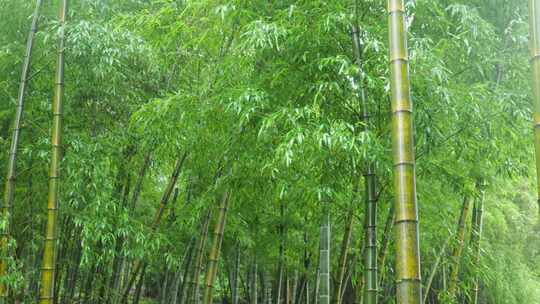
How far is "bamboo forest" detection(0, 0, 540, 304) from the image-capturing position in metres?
3.04

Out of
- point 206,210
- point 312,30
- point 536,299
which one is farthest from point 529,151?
point 536,299

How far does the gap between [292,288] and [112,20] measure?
7495mm

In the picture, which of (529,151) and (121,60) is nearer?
(529,151)

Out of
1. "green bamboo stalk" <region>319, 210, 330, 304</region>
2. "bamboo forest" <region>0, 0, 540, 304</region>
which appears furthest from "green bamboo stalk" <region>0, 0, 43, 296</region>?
"green bamboo stalk" <region>319, 210, 330, 304</region>

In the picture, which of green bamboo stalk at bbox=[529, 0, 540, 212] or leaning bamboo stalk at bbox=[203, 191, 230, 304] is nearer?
green bamboo stalk at bbox=[529, 0, 540, 212]

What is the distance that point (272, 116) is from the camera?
3.04 m

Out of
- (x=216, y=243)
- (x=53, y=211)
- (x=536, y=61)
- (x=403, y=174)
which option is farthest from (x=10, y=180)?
(x=536, y=61)

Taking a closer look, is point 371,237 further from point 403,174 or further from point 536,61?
point 536,61

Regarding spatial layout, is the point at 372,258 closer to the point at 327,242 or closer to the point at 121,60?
the point at 327,242

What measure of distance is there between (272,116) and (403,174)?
1.00 m

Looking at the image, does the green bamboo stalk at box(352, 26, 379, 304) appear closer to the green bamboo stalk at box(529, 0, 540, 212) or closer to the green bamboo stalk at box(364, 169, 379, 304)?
the green bamboo stalk at box(364, 169, 379, 304)

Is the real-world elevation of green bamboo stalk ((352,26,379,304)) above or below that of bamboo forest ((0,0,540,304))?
below

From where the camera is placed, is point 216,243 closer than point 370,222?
No

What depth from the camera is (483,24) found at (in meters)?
3.42
